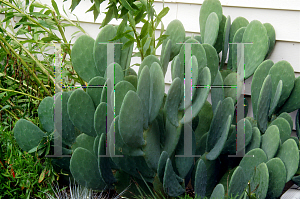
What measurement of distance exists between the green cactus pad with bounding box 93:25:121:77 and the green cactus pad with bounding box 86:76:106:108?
120mm

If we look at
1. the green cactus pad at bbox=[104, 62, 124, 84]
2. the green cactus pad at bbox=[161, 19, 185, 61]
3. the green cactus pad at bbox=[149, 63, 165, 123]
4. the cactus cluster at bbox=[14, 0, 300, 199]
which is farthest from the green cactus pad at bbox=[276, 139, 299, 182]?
the green cactus pad at bbox=[104, 62, 124, 84]

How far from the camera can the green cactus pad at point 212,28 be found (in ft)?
5.79

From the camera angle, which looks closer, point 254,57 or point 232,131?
point 232,131

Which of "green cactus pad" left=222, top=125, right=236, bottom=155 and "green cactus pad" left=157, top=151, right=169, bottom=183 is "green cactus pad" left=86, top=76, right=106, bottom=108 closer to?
"green cactus pad" left=157, top=151, right=169, bottom=183

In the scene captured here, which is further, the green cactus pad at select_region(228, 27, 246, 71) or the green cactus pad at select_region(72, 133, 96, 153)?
the green cactus pad at select_region(228, 27, 246, 71)

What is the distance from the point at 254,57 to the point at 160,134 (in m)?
0.68

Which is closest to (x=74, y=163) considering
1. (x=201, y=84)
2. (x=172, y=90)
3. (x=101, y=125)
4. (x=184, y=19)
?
(x=101, y=125)

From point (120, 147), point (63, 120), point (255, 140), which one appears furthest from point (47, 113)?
point (255, 140)

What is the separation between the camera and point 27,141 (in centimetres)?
168

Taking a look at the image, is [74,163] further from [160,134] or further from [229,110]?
[229,110]

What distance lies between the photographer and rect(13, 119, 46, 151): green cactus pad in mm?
1649

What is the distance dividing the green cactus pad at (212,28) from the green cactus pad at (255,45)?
0.16m

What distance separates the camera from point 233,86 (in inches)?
67.9

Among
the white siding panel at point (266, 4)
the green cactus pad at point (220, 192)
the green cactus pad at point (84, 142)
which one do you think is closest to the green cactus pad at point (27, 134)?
the green cactus pad at point (84, 142)
